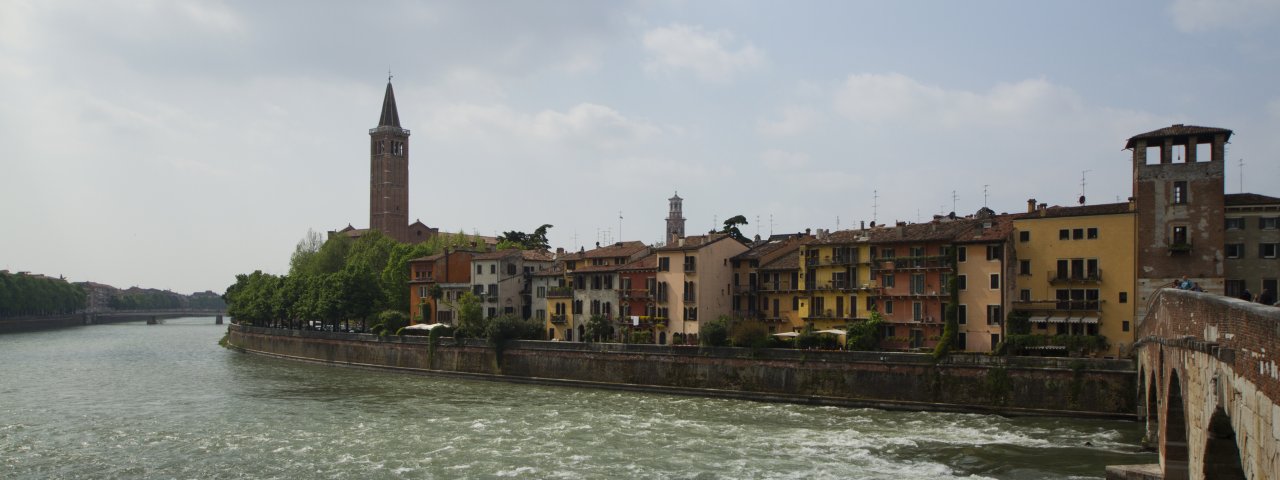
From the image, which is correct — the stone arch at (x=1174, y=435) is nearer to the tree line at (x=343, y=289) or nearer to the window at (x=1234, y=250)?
the window at (x=1234, y=250)

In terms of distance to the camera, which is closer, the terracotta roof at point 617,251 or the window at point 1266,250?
the window at point 1266,250

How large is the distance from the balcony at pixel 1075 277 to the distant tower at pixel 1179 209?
216 cm

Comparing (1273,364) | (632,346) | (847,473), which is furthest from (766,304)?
(1273,364)

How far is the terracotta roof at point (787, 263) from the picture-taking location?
207 ft

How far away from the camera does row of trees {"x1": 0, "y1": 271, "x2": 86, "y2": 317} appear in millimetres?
150500

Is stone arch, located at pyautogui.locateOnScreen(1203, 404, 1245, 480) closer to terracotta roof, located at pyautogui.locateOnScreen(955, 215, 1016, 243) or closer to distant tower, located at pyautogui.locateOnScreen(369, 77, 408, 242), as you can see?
terracotta roof, located at pyautogui.locateOnScreen(955, 215, 1016, 243)

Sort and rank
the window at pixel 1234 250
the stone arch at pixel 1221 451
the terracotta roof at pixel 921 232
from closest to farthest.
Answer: the stone arch at pixel 1221 451 → the window at pixel 1234 250 → the terracotta roof at pixel 921 232

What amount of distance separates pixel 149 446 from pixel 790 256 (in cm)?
4239

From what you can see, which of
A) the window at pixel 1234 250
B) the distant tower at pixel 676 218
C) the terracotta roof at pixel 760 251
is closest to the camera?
the window at pixel 1234 250

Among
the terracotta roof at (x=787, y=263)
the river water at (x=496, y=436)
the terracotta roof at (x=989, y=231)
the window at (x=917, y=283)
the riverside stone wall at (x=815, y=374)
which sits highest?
the terracotta roof at (x=989, y=231)

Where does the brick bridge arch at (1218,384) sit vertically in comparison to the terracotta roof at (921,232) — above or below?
below

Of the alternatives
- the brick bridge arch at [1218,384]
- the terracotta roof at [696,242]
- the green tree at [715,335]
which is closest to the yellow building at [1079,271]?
the green tree at [715,335]

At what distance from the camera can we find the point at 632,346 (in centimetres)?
5788

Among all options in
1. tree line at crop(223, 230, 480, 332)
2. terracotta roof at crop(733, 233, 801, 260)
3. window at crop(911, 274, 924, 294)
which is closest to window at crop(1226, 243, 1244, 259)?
window at crop(911, 274, 924, 294)
